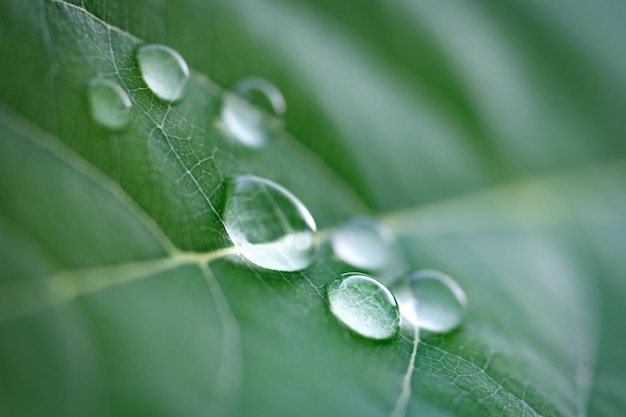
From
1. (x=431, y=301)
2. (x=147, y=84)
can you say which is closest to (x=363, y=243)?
(x=431, y=301)

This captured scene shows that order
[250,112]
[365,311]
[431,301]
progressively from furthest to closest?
[250,112], [431,301], [365,311]

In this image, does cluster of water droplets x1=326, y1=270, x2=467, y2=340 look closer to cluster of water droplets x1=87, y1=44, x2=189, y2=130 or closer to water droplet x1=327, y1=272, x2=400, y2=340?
water droplet x1=327, y1=272, x2=400, y2=340

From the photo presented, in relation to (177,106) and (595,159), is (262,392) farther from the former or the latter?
(595,159)

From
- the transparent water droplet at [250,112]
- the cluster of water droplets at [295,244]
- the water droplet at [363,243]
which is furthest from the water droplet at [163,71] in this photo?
the water droplet at [363,243]

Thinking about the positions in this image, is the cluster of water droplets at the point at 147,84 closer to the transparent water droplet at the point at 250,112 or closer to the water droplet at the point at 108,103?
the water droplet at the point at 108,103

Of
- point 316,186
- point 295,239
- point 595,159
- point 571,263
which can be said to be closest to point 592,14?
point 595,159

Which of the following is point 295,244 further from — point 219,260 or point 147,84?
point 147,84
